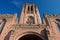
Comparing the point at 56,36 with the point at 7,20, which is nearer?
the point at 56,36

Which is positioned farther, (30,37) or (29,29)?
(29,29)

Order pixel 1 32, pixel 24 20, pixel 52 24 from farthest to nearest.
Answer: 1. pixel 24 20
2. pixel 52 24
3. pixel 1 32

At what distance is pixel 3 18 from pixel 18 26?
5.10m

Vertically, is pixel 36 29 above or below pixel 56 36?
above

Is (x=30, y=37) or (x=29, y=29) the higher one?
(x=29, y=29)

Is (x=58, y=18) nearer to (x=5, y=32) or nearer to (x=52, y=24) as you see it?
(x=52, y=24)

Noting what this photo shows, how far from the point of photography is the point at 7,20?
23219 millimetres

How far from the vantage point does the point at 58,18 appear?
24.1 m

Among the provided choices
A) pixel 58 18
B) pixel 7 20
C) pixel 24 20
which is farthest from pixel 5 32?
pixel 58 18

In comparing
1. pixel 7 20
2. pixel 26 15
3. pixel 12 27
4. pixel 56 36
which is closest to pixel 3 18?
pixel 7 20

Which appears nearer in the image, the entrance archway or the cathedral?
the cathedral

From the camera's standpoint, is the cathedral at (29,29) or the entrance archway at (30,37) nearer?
the cathedral at (29,29)

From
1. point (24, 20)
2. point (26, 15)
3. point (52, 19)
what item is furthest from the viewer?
point (26, 15)

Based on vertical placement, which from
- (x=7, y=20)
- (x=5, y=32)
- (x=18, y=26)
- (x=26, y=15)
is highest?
(x=26, y=15)
